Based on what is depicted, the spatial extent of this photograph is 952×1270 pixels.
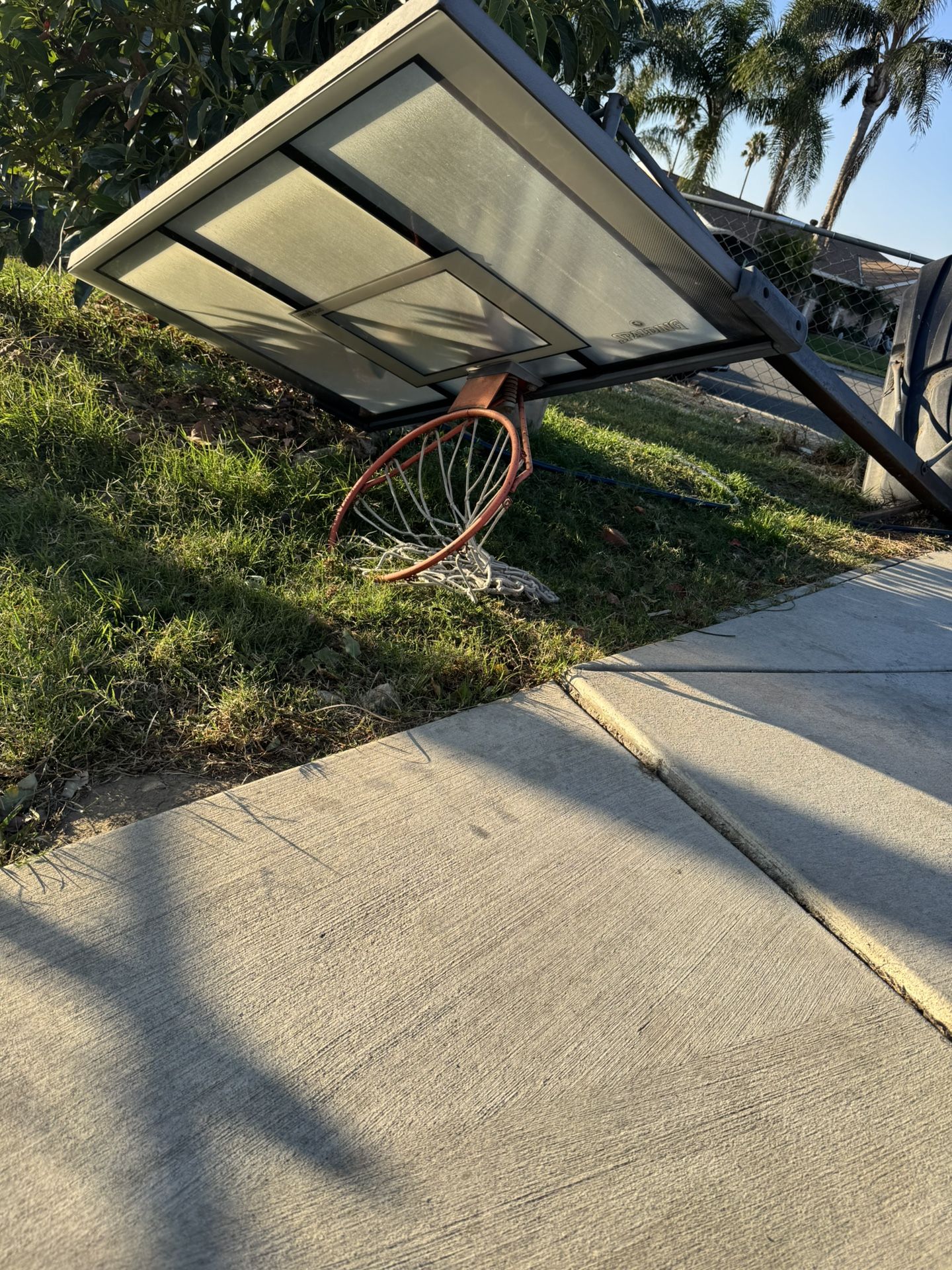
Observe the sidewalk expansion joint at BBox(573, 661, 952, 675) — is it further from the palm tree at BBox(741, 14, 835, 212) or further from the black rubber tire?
the palm tree at BBox(741, 14, 835, 212)

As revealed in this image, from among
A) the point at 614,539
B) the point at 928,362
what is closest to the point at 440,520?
the point at 614,539

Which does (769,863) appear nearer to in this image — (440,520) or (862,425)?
(440,520)

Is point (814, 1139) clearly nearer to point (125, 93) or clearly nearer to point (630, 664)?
point (630, 664)

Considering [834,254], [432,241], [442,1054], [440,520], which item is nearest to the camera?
[442,1054]

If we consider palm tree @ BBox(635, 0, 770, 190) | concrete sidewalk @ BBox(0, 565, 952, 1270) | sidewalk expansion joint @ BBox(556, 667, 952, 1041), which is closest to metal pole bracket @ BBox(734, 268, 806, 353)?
sidewalk expansion joint @ BBox(556, 667, 952, 1041)

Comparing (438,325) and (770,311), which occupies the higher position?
(770,311)

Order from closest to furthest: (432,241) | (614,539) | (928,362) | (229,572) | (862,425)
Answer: (432,241) → (229,572) → (614,539) → (862,425) → (928,362)

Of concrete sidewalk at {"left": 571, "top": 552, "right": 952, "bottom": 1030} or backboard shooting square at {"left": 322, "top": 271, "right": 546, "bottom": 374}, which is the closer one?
concrete sidewalk at {"left": 571, "top": 552, "right": 952, "bottom": 1030}

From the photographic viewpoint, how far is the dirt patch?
80.0 inches

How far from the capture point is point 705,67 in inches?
1438

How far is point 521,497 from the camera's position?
442 cm

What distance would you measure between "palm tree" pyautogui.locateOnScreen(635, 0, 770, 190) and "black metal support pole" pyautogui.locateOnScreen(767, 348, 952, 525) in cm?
3561

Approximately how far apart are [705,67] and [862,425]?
131 ft

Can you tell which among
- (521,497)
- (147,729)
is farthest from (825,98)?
(147,729)
